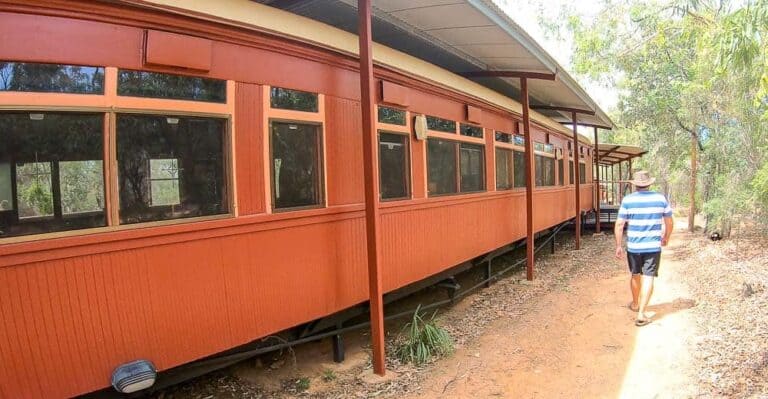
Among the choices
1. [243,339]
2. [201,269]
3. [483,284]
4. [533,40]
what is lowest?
[483,284]

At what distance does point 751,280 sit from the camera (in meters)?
6.25

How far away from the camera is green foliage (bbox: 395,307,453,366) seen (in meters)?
4.66

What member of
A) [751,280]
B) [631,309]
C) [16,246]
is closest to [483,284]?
[631,309]

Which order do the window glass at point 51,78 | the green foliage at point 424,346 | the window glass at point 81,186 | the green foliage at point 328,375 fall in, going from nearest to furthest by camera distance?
1. the window glass at point 51,78
2. the window glass at point 81,186
3. the green foliage at point 328,375
4. the green foliage at point 424,346

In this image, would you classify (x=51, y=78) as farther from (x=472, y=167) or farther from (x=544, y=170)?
(x=544, y=170)

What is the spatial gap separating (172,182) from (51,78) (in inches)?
32.2

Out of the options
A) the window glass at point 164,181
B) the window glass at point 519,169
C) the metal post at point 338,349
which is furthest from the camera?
the window glass at point 519,169

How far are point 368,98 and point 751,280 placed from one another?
5627 mm

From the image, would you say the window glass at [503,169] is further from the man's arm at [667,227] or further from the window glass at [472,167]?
the man's arm at [667,227]

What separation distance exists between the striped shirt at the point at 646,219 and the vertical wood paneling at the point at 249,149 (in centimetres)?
412

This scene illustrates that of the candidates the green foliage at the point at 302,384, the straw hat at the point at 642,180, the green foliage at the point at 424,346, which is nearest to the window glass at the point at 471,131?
the straw hat at the point at 642,180

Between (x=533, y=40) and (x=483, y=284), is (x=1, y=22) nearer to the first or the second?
(x=533, y=40)

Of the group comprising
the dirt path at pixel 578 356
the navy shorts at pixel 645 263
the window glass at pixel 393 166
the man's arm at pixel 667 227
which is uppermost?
the window glass at pixel 393 166

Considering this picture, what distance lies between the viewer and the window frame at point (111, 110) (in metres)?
2.40
